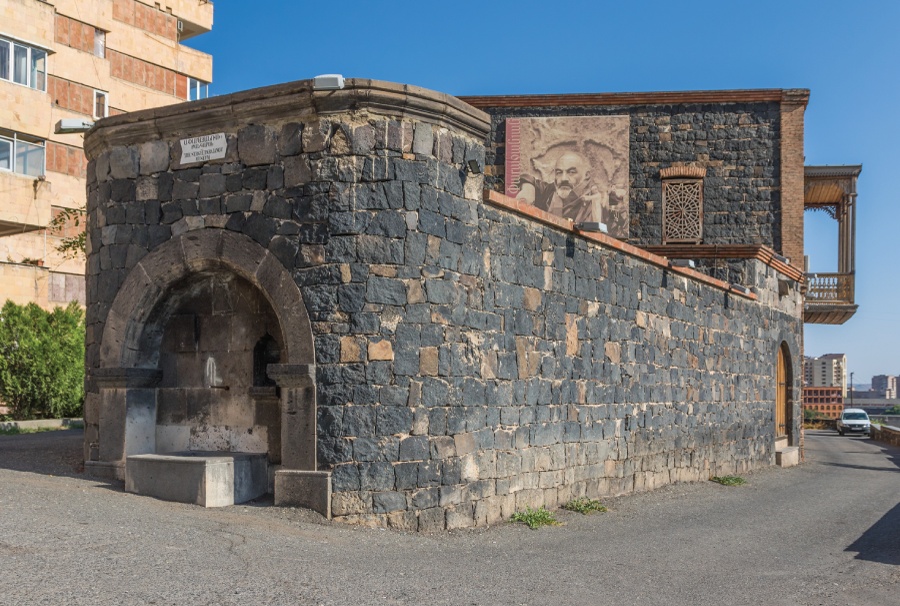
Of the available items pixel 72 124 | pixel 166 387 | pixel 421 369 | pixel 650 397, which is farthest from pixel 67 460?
pixel 650 397

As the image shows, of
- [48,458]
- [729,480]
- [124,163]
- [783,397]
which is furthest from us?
[783,397]

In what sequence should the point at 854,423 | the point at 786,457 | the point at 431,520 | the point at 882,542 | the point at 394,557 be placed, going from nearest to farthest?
1. the point at 394,557
2. the point at 431,520
3. the point at 882,542
4. the point at 786,457
5. the point at 854,423

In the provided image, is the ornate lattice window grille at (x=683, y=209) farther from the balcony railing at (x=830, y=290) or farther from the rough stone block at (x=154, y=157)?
the rough stone block at (x=154, y=157)

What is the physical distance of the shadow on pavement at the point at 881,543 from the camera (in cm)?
703

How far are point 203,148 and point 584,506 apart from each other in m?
5.39

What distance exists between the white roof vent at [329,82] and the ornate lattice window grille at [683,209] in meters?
12.0

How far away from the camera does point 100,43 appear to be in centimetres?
2850

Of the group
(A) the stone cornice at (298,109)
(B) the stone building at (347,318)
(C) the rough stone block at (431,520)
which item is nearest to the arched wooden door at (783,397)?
(B) the stone building at (347,318)

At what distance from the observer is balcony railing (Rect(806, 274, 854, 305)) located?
18969 mm

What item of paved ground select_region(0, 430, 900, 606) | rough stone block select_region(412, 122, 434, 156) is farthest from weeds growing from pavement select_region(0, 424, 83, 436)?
rough stone block select_region(412, 122, 434, 156)

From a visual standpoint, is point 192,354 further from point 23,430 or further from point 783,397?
point 783,397

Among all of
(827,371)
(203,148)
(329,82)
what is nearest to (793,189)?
(329,82)

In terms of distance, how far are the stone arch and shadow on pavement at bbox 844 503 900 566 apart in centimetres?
507

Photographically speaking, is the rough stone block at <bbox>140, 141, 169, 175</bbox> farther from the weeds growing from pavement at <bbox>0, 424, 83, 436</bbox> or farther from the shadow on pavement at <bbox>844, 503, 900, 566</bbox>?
the weeds growing from pavement at <bbox>0, 424, 83, 436</bbox>
